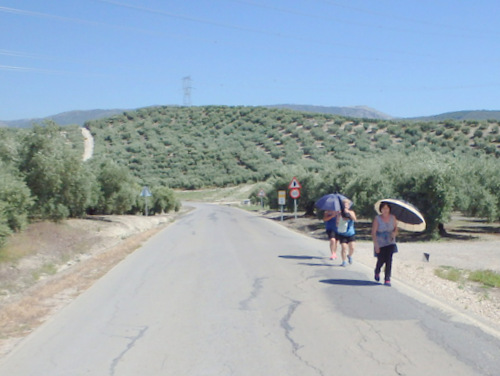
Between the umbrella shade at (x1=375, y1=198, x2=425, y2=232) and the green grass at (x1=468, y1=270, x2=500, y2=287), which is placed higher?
the umbrella shade at (x1=375, y1=198, x2=425, y2=232)

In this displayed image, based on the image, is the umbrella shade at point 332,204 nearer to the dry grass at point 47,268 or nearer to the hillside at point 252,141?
the dry grass at point 47,268

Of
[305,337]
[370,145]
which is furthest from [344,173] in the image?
[370,145]

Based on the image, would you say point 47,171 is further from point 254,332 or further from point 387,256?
point 254,332

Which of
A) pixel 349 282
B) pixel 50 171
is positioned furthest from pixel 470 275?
pixel 50 171

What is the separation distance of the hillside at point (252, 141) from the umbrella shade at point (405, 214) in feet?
194

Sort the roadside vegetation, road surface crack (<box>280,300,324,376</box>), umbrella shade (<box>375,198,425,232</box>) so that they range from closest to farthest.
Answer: road surface crack (<box>280,300,324,376</box>) < umbrella shade (<box>375,198,425,232</box>) < the roadside vegetation

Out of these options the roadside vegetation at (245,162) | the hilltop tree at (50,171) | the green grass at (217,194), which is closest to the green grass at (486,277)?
the roadside vegetation at (245,162)

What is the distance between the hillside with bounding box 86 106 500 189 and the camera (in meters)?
79.2

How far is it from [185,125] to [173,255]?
98.8m

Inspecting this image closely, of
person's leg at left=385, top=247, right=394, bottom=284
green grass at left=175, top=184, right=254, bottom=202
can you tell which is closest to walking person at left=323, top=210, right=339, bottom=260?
person's leg at left=385, top=247, right=394, bottom=284

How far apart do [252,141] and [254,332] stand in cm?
9388

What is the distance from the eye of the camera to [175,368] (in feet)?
19.2

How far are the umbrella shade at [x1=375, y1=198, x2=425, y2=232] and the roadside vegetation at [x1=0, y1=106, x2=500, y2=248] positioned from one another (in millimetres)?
9802

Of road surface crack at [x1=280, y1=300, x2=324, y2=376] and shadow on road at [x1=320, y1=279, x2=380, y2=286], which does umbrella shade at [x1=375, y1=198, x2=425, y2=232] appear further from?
road surface crack at [x1=280, y1=300, x2=324, y2=376]
